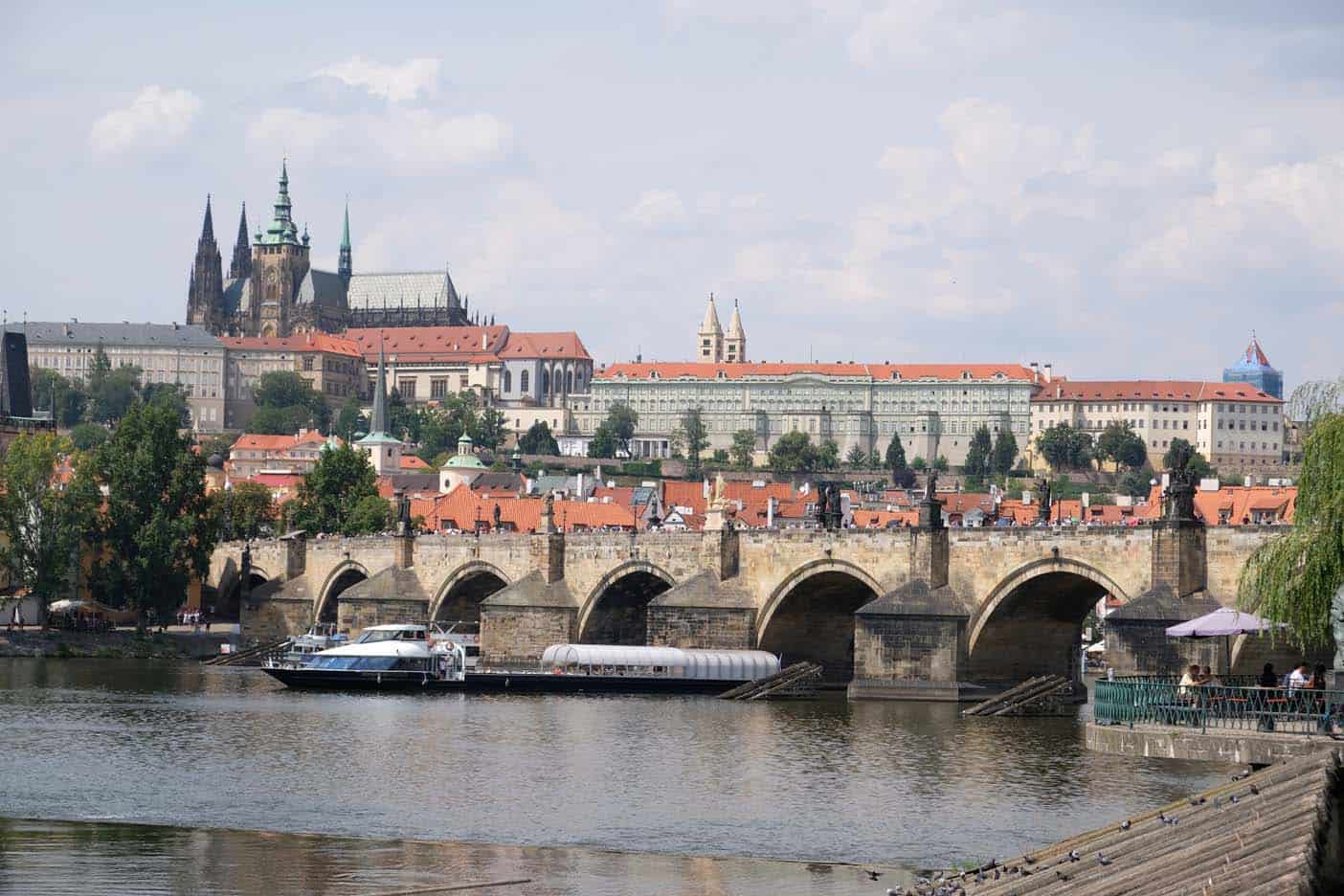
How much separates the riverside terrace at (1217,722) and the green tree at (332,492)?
8743 centimetres

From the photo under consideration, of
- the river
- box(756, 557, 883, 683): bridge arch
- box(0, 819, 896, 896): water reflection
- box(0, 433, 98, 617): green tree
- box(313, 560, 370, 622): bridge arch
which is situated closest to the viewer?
box(0, 819, 896, 896): water reflection

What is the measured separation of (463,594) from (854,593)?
20.8m

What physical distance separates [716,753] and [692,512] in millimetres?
92716

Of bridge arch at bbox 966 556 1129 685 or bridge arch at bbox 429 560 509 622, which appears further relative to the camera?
bridge arch at bbox 429 560 509 622

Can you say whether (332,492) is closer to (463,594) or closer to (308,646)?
(463,594)

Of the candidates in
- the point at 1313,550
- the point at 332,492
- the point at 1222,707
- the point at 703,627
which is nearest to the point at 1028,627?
the point at 703,627

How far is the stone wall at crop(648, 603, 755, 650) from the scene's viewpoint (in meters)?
65.5

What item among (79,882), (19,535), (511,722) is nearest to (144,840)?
(79,882)

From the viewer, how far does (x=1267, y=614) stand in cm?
3181

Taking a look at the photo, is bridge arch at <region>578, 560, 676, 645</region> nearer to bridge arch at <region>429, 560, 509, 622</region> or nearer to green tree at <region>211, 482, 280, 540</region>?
bridge arch at <region>429, 560, 509, 622</region>

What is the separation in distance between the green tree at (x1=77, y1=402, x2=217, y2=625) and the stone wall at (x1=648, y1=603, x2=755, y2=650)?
3160 centimetres

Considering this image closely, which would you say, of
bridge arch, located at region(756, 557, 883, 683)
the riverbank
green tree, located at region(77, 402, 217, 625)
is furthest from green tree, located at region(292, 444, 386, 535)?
bridge arch, located at region(756, 557, 883, 683)

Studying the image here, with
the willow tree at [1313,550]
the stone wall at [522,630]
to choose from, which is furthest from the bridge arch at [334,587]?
the willow tree at [1313,550]

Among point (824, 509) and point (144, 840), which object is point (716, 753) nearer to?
point (144, 840)
